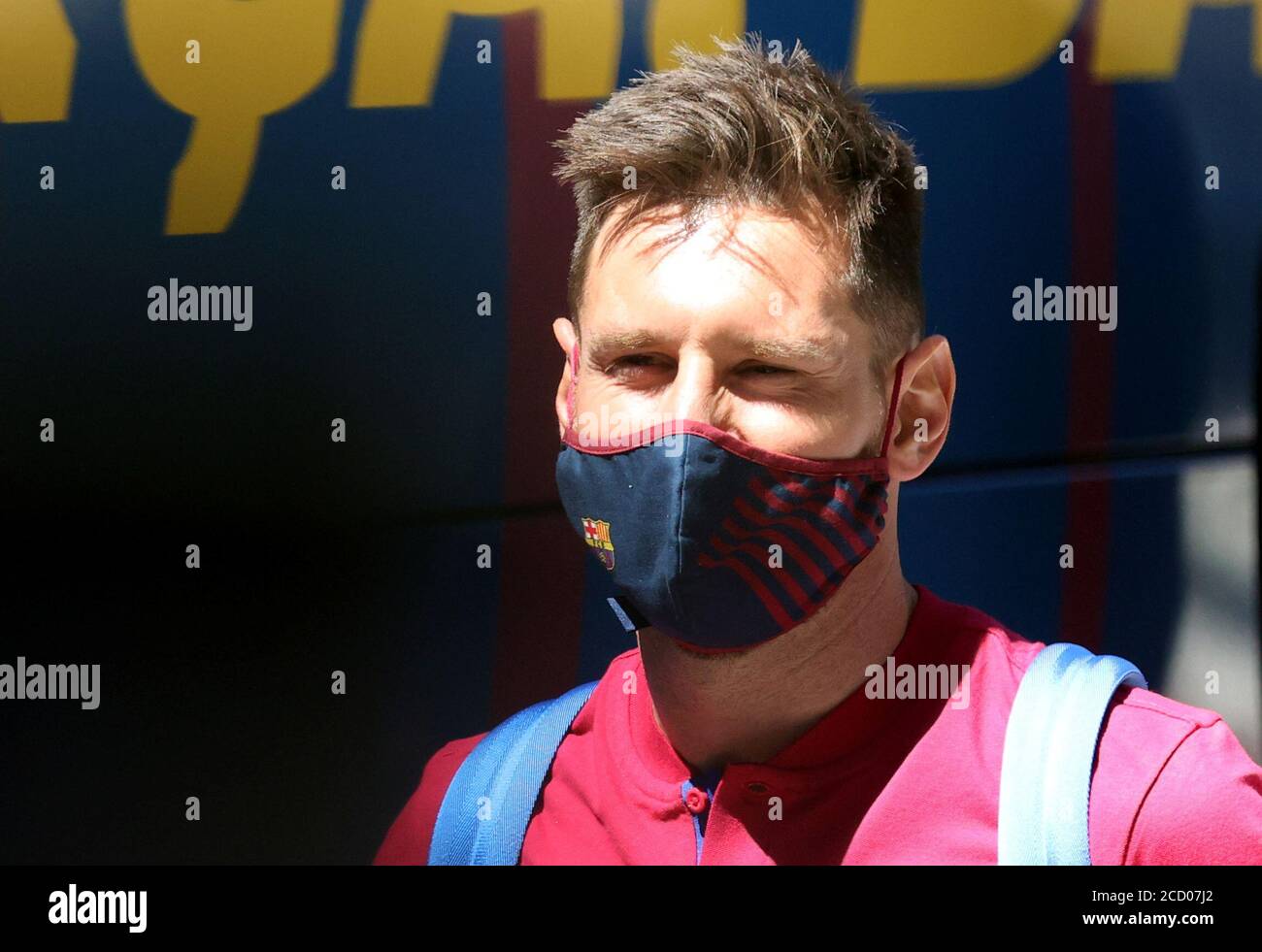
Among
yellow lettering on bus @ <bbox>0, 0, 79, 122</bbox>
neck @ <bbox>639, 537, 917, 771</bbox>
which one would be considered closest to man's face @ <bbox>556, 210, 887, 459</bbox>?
neck @ <bbox>639, 537, 917, 771</bbox>

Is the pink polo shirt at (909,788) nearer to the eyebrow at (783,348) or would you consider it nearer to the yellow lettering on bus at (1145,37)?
the eyebrow at (783,348)

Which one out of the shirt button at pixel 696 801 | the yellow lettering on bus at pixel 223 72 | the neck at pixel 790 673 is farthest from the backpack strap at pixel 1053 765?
the yellow lettering on bus at pixel 223 72

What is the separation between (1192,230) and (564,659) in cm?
174

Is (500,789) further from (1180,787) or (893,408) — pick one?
(1180,787)

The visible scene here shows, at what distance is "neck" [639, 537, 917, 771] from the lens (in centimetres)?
270

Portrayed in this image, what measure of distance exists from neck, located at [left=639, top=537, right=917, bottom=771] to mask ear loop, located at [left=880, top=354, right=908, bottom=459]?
0.19 meters

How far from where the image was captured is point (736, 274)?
2.56 metres

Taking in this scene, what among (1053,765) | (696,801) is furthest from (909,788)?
(696,801)

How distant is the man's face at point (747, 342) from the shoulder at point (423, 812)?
94 centimetres

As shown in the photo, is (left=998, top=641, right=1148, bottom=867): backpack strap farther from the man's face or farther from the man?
the man's face

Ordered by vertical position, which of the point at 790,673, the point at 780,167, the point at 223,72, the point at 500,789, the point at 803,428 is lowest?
the point at 500,789

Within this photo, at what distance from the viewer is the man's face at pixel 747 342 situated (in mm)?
2553

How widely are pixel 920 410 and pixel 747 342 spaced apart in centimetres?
40
